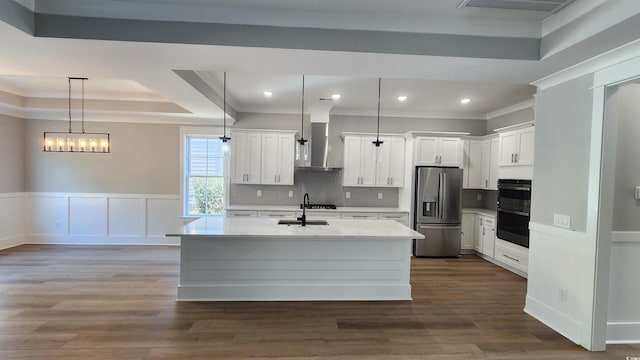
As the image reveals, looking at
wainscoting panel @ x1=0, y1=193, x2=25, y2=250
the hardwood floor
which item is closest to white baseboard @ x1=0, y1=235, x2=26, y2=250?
wainscoting panel @ x1=0, y1=193, x2=25, y2=250

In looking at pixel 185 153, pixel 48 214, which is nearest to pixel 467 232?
pixel 185 153

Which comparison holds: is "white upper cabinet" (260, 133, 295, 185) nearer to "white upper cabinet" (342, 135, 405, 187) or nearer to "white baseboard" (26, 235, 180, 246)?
"white upper cabinet" (342, 135, 405, 187)

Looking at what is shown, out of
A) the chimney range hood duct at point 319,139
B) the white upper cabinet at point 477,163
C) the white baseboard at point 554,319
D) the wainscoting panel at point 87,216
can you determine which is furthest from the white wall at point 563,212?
the wainscoting panel at point 87,216

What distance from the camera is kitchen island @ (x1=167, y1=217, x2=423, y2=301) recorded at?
354cm

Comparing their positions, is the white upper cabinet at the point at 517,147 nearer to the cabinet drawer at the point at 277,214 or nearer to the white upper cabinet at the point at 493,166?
the white upper cabinet at the point at 493,166

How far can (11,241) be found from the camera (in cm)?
575

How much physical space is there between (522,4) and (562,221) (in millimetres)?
2015

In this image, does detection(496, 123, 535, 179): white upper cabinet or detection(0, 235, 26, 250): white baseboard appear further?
detection(0, 235, 26, 250): white baseboard

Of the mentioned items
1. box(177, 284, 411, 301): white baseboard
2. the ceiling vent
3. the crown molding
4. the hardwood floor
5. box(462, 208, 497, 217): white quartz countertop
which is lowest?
the hardwood floor

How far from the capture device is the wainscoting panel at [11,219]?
5.59m

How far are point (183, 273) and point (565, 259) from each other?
3995mm

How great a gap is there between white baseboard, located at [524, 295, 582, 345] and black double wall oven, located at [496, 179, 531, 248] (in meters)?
1.41

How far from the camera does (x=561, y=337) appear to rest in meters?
2.90

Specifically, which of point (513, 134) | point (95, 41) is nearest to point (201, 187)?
point (95, 41)
